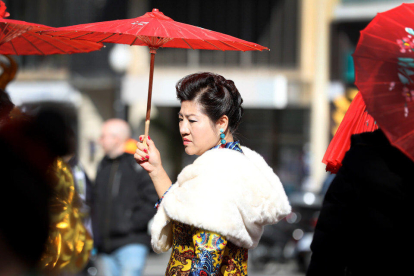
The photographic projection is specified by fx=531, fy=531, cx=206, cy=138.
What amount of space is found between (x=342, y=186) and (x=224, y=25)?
12787 millimetres

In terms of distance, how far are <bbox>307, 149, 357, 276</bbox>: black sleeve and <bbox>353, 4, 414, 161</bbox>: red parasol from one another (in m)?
0.18

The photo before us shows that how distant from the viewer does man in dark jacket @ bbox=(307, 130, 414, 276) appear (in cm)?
178

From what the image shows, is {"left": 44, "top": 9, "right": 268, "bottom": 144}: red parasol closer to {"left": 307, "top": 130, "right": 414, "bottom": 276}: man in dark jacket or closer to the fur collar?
the fur collar

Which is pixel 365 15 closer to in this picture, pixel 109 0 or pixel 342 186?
pixel 109 0

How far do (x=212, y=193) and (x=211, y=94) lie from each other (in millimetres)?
516

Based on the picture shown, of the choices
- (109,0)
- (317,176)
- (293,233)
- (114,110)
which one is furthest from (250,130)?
(293,233)

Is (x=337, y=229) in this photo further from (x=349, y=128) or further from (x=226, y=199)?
(x=349, y=128)

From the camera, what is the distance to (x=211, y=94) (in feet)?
8.20

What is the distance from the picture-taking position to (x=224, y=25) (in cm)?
1426

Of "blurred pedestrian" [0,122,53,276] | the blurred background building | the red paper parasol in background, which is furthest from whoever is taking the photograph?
the blurred background building

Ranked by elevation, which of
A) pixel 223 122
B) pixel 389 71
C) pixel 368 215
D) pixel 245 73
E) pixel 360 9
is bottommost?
pixel 245 73

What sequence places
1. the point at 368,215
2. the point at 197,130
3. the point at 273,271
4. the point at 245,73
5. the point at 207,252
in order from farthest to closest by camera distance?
the point at 245,73
the point at 273,271
the point at 197,130
the point at 207,252
the point at 368,215

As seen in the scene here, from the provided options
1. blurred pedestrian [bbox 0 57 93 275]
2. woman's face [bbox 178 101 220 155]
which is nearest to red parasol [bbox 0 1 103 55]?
blurred pedestrian [bbox 0 57 93 275]

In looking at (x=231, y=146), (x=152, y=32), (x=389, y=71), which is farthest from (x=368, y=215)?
(x=152, y=32)
